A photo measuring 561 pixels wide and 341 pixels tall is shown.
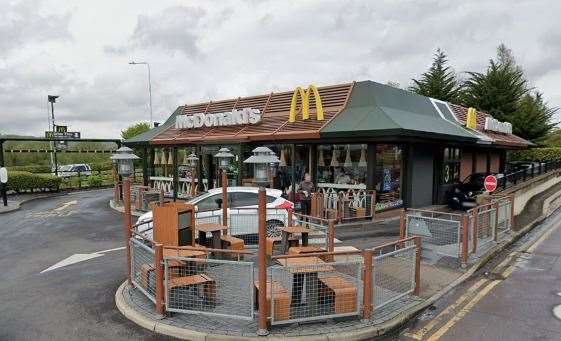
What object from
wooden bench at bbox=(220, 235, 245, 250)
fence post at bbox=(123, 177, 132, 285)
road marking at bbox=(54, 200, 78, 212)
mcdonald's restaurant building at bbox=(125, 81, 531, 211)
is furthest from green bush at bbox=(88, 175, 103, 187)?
fence post at bbox=(123, 177, 132, 285)

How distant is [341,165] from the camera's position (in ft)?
52.1

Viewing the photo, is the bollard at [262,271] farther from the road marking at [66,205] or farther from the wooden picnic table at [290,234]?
the road marking at [66,205]

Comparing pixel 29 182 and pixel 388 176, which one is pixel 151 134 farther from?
pixel 388 176

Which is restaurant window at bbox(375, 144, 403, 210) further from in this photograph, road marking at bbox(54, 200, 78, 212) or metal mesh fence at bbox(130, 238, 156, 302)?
road marking at bbox(54, 200, 78, 212)

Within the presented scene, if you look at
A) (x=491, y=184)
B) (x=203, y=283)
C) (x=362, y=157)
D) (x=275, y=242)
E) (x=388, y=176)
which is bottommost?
(x=275, y=242)

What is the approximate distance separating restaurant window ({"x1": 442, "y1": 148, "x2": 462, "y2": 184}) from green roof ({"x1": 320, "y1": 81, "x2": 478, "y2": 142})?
72.6 inches

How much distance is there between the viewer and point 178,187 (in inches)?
830

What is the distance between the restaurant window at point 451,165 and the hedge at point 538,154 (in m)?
20.6

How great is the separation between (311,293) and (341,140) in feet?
31.4

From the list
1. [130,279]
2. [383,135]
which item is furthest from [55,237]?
[383,135]

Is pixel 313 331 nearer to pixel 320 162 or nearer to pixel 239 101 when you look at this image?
pixel 320 162

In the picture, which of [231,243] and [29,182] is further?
[29,182]

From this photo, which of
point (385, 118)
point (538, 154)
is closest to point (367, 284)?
point (385, 118)

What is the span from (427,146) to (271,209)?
31.6 feet
